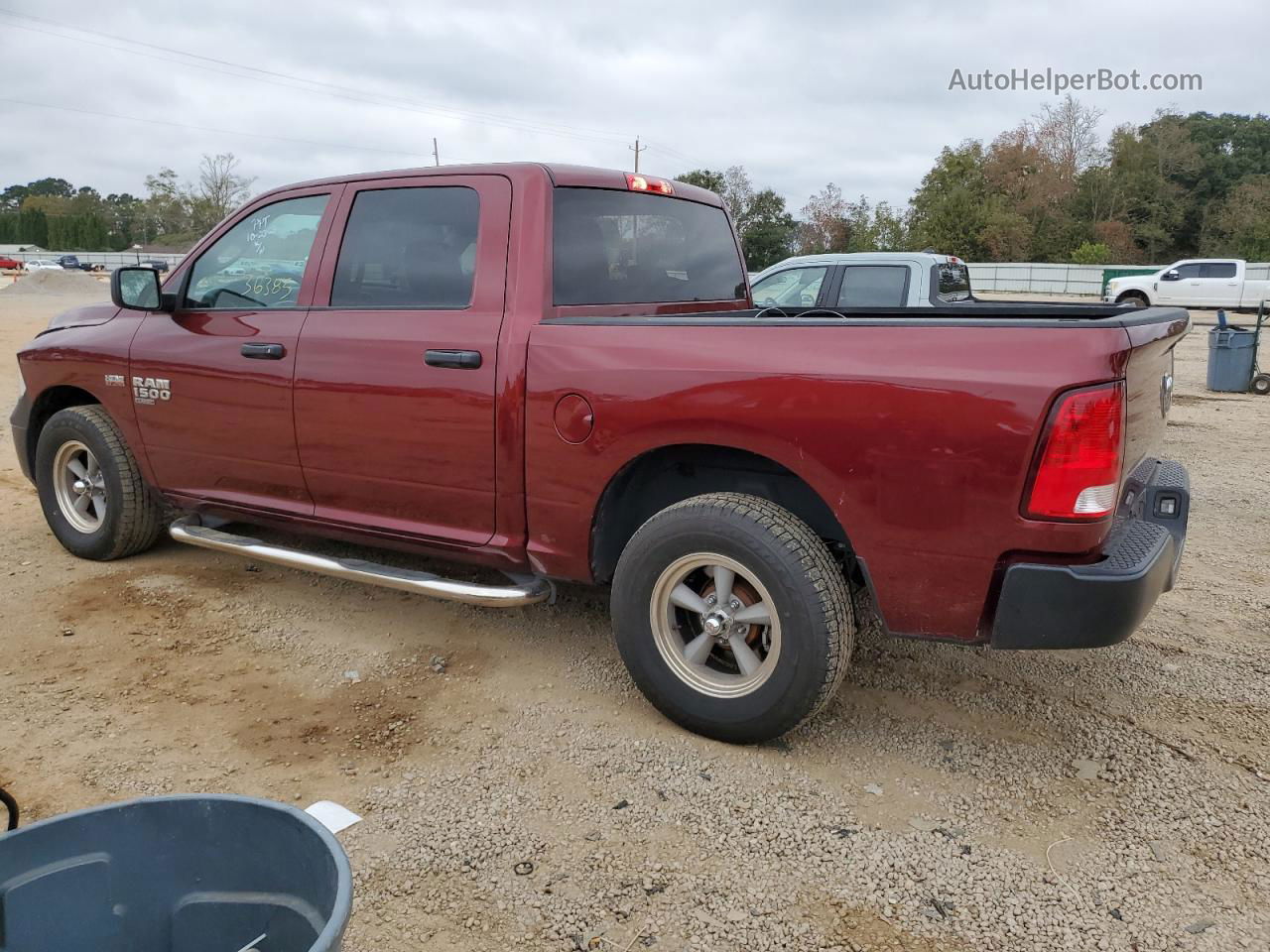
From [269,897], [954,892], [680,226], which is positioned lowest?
[954,892]

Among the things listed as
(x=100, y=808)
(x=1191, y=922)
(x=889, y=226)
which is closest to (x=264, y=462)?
(x=100, y=808)

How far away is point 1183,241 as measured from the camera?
5484 centimetres

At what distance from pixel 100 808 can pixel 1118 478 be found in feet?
8.12

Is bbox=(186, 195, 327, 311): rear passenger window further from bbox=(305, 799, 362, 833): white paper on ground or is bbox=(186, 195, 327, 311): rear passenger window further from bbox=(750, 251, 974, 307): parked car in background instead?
bbox=(750, 251, 974, 307): parked car in background

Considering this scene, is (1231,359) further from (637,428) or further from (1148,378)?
(637,428)

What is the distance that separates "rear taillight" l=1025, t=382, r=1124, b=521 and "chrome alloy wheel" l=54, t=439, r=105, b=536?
438cm

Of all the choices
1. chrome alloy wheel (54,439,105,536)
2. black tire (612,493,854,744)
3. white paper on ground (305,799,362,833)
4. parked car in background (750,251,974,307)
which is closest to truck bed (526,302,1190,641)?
black tire (612,493,854,744)

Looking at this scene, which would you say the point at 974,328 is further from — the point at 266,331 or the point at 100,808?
the point at 266,331

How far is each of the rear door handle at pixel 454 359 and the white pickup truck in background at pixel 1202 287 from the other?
2712 cm

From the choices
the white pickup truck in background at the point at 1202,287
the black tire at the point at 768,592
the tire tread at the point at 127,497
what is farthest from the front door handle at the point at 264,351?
the white pickup truck in background at the point at 1202,287

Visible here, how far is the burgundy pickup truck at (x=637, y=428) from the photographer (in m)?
2.59

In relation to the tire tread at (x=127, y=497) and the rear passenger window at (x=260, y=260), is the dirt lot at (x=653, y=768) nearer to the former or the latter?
the tire tread at (x=127, y=497)

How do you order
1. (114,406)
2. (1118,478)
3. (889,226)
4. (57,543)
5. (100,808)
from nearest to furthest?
(100,808) < (1118,478) < (114,406) < (57,543) < (889,226)

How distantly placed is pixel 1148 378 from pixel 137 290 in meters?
4.18
